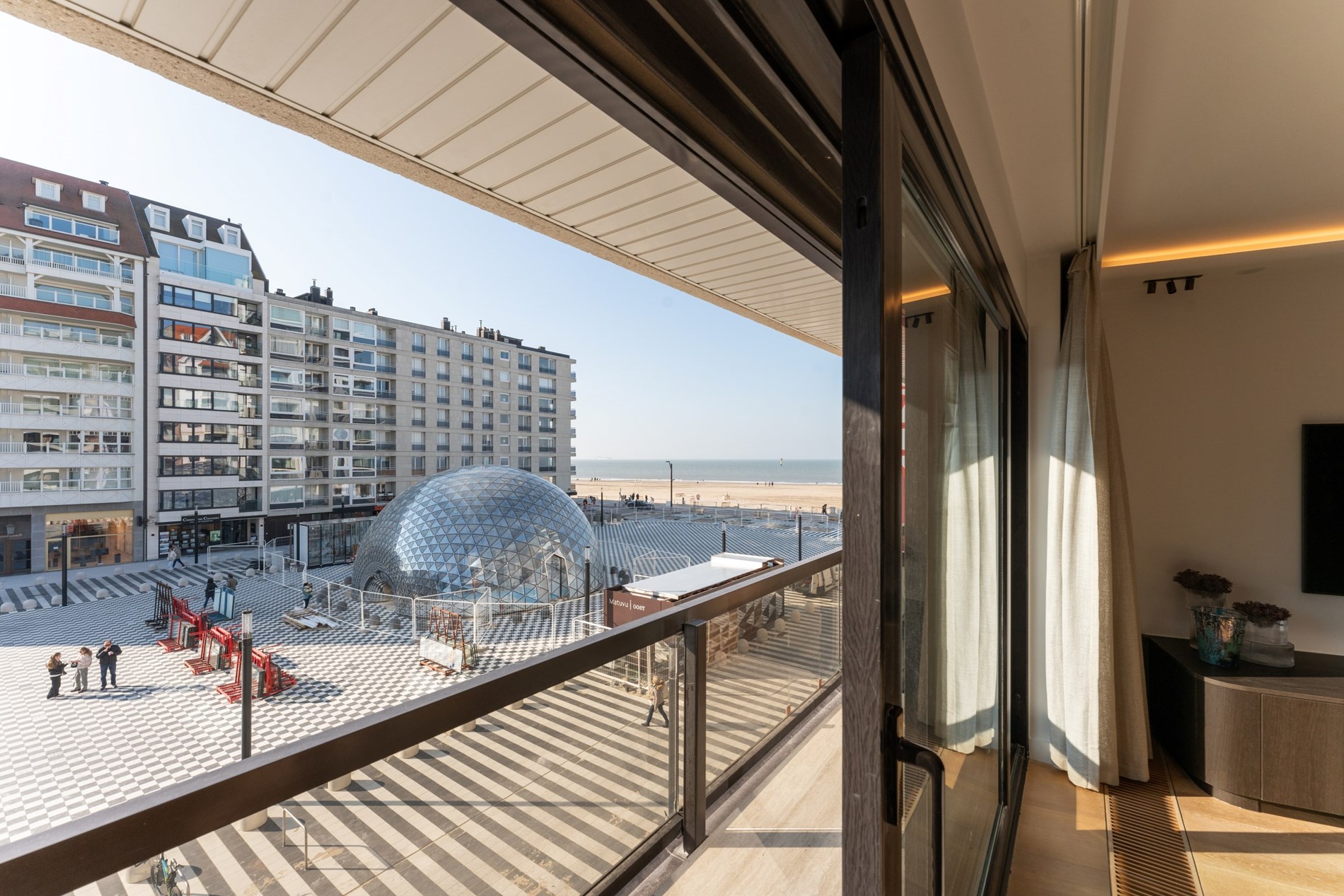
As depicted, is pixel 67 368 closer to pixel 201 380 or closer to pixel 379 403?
pixel 201 380

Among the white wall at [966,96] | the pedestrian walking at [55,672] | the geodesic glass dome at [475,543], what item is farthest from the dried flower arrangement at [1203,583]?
the geodesic glass dome at [475,543]

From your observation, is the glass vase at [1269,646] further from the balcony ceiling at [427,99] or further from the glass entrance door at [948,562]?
the balcony ceiling at [427,99]

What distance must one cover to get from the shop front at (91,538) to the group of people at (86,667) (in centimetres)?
60

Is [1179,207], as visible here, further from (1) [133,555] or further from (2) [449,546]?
(2) [449,546]

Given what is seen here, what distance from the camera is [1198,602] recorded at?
2.19 m

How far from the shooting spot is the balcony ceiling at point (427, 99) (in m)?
0.66

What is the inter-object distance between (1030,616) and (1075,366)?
96 centimetres

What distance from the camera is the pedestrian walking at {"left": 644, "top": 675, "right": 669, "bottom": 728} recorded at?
1211 millimetres

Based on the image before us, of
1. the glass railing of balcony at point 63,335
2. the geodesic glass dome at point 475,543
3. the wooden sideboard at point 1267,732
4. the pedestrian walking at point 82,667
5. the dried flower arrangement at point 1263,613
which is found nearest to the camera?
the wooden sideboard at point 1267,732

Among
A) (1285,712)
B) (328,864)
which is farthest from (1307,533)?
(328,864)

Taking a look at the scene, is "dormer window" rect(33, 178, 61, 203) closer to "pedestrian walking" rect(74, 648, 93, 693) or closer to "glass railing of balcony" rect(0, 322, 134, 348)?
"glass railing of balcony" rect(0, 322, 134, 348)

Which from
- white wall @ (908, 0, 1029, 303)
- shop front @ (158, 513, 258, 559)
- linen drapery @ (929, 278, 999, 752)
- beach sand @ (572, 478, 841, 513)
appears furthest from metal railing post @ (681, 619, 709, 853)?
beach sand @ (572, 478, 841, 513)

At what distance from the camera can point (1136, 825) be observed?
179 centimetres

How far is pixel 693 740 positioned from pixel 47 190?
2.84 m
